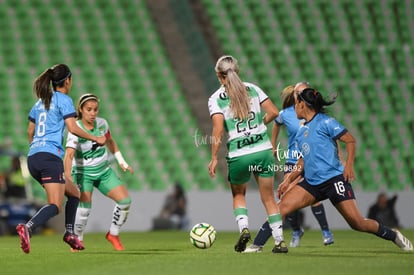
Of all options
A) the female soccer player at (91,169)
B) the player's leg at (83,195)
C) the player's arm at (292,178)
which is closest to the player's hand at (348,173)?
the player's arm at (292,178)

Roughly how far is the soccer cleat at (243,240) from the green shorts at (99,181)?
1999 mm

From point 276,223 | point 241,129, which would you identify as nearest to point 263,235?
point 276,223

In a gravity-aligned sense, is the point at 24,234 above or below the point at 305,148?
below

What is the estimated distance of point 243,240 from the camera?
10250 mm

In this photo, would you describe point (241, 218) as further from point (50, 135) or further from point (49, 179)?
point (50, 135)

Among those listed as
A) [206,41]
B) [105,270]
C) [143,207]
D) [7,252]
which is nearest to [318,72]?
[206,41]

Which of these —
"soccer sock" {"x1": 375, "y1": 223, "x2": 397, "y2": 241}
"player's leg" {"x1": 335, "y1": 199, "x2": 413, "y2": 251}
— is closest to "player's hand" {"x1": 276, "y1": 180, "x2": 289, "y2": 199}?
"player's leg" {"x1": 335, "y1": 199, "x2": 413, "y2": 251}

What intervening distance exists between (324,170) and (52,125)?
3039mm

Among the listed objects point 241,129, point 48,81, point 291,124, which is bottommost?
point 291,124

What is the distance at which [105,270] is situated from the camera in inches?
Result: 329

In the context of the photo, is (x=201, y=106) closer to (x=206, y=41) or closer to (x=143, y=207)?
(x=206, y=41)

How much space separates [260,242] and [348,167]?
136 centimetres

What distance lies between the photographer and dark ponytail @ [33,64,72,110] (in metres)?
10.4

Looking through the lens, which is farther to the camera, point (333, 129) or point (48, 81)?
point (48, 81)
